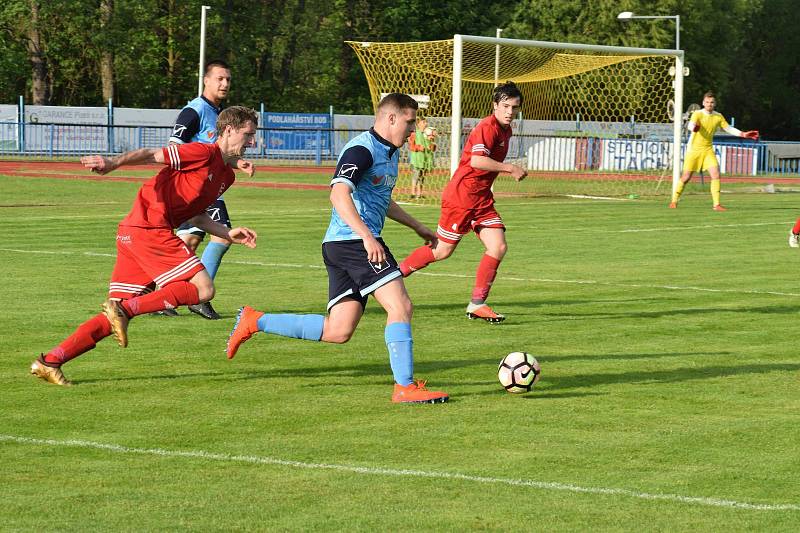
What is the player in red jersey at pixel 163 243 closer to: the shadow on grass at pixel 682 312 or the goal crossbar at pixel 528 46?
the shadow on grass at pixel 682 312

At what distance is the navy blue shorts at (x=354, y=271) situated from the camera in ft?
26.0

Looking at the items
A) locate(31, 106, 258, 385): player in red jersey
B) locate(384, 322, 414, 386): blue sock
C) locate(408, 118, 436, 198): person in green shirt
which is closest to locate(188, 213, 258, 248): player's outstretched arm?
locate(31, 106, 258, 385): player in red jersey

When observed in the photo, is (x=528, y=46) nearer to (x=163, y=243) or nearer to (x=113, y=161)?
(x=163, y=243)

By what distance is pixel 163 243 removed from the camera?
8305 millimetres

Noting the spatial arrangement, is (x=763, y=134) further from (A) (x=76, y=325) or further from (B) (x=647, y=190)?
(A) (x=76, y=325)

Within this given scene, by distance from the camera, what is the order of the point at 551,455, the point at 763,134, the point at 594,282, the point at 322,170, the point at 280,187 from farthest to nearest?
1. the point at 763,134
2. the point at 322,170
3. the point at 280,187
4. the point at 594,282
5. the point at 551,455

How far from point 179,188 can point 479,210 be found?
13.7 feet

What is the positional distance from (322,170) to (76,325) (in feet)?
123

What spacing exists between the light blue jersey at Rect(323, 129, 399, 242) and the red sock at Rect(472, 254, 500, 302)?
3.41 m

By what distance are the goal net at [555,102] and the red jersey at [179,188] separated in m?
17.6

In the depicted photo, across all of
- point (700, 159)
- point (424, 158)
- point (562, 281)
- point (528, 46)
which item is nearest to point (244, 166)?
point (562, 281)

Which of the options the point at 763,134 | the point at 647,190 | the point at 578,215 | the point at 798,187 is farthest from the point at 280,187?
the point at 763,134

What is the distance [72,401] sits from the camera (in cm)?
785

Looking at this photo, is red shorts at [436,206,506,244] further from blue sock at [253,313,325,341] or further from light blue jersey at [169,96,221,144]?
blue sock at [253,313,325,341]
